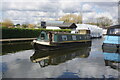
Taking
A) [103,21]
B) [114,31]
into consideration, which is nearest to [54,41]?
[114,31]

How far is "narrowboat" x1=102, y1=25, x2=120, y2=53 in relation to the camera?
17266 mm

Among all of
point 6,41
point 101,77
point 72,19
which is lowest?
point 101,77

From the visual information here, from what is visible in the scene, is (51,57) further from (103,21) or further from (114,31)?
(103,21)

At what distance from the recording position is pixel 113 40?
17625 millimetres

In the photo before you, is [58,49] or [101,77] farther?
[58,49]

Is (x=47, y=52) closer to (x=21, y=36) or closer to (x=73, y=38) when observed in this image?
(x=73, y=38)

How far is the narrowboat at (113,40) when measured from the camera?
56.6ft

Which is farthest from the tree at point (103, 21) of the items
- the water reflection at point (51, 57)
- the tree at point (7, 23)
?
the water reflection at point (51, 57)

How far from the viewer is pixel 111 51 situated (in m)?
17.8

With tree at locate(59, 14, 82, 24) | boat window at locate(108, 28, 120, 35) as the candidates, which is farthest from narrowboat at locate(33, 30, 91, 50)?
tree at locate(59, 14, 82, 24)

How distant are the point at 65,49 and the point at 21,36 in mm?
14927

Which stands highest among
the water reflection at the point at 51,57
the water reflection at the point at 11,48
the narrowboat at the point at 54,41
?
the narrowboat at the point at 54,41

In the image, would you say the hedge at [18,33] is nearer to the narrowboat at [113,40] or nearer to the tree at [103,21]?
the narrowboat at [113,40]

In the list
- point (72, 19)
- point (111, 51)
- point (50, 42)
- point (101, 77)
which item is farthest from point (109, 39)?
point (72, 19)
